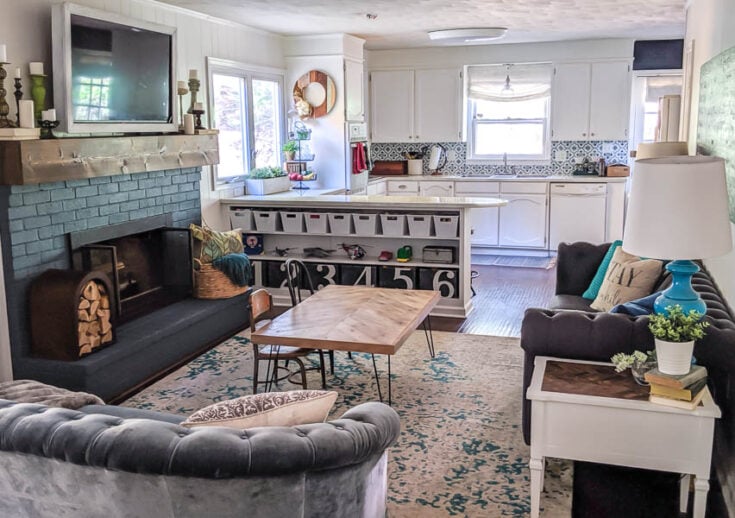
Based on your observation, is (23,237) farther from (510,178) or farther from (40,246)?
(510,178)

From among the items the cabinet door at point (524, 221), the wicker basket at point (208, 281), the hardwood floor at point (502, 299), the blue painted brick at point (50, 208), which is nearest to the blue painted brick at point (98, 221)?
the blue painted brick at point (50, 208)

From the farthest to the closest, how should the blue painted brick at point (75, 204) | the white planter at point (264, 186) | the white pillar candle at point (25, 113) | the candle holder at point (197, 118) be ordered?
the white planter at point (264, 186) < the candle holder at point (197, 118) < the blue painted brick at point (75, 204) < the white pillar candle at point (25, 113)

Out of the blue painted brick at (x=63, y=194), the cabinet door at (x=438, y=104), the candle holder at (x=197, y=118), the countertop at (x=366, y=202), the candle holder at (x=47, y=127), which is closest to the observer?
the candle holder at (x=47, y=127)

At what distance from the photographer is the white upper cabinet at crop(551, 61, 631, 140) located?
8.81 m

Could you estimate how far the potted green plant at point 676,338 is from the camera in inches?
104

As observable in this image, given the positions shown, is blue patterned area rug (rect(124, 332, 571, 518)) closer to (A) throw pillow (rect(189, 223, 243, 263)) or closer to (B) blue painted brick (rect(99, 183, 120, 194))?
(A) throw pillow (rect(189, 223, 243, 263))

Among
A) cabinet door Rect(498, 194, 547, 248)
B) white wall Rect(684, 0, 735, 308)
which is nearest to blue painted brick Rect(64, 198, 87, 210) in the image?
white wall Rect(684, 0, 735, 308)

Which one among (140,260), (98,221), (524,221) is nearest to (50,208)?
(98,221)

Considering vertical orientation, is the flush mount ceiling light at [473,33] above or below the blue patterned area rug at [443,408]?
above

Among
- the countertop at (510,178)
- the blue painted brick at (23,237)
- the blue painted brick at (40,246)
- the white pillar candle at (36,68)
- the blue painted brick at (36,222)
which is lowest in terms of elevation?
the blue painted brick at (40,246)

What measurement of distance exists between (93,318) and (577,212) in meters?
6.06

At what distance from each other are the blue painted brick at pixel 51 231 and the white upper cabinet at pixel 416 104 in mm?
5847

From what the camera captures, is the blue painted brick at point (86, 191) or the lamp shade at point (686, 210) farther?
the blue painted brick at point (86, 191)

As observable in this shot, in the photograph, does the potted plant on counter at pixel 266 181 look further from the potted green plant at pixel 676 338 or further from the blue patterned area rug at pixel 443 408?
the potted green plant at pixel 676 338
